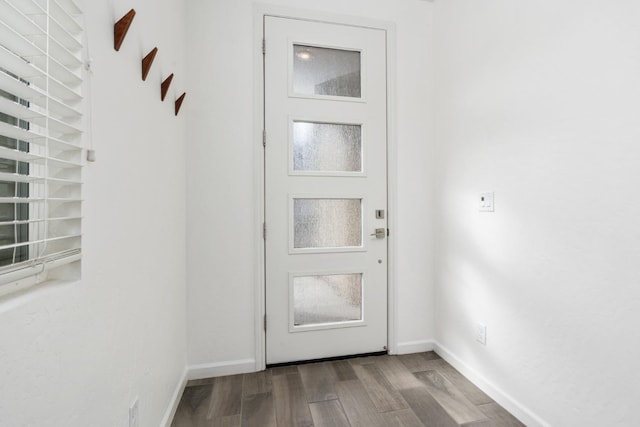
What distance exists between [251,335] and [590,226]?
198 cm

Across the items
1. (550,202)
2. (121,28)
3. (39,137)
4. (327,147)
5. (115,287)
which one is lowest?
(115,287)

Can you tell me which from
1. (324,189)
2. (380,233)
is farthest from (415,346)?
(324,189)

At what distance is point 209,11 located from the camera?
2.08 m

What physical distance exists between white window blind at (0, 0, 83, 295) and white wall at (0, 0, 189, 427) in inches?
2.3

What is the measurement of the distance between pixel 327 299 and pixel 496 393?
3.81ft

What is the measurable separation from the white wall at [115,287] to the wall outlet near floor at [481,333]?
182 centimetres

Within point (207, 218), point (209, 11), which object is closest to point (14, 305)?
point (207, 218)

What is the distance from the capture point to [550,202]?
1.51 m

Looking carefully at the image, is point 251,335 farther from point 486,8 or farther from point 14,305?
point 486,8

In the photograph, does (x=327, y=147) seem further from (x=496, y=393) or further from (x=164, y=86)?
(x=496, y=393)

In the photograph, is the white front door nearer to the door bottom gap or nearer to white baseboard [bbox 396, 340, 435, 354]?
the door bottom gap

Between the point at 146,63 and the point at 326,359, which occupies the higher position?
the point at 146,63

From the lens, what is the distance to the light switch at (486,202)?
1878 millimetres

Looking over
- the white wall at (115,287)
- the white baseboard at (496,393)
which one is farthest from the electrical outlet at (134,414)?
the white baseboard at (496,393)
